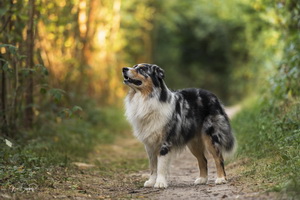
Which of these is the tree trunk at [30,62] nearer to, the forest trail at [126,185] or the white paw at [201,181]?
the forest trail at [126,185]

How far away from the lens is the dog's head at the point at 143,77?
6.18 meters

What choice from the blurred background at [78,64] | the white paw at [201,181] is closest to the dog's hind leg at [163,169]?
the white paw at [201,181]

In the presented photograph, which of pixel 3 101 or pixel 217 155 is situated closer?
pixel 217 155

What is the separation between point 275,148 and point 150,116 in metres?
1.77

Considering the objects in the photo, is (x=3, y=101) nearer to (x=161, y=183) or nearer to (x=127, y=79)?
(x=127, y=79)

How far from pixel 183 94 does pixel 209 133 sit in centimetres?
66

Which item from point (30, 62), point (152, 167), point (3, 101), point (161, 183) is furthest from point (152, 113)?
point (30, 62)

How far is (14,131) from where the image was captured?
8.05m

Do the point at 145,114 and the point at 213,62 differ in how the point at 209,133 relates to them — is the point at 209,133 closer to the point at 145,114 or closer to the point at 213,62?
the point at 145,114

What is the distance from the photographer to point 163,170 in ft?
20.1

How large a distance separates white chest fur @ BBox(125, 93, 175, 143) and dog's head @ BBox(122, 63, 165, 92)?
6.1 inches

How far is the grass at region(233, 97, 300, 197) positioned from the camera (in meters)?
5.03

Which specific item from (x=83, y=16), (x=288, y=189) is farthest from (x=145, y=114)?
(x=83, y=16)

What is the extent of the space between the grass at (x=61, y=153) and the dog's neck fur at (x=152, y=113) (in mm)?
1205
